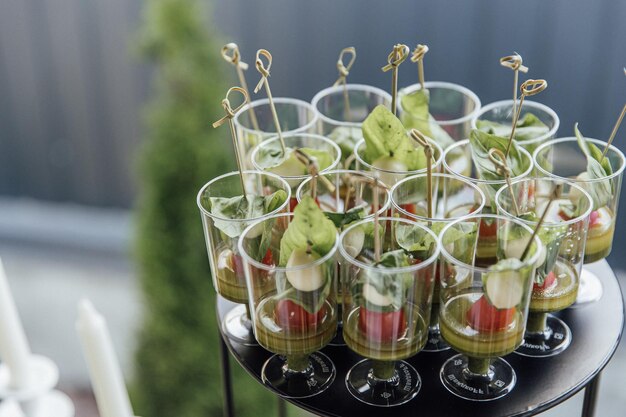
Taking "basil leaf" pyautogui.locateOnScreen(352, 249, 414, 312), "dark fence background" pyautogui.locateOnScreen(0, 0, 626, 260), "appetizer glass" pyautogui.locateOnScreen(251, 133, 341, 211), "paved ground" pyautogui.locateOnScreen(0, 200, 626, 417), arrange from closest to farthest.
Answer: "basil leaf" pyautogui.locateOnScreen(352, 249, 414, 312) < "appetizer glass" pyautogui.locateOnScreen(251, 133, 341, 211) < "dark fence background" pyautogui.locateOnScreen(0, 0, 626, 260) < "paved ground" pyautogui.locateOnScreen(0, 200, 626, 417)

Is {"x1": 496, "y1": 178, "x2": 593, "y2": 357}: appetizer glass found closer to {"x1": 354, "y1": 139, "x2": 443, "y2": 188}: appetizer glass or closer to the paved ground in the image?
{"x1": 354, "y1": 139, "x2": 443, "y2": 188}: appetizer glass

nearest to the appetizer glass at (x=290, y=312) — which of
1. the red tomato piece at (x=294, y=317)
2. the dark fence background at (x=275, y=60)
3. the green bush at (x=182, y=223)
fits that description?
the red tomato piece at (x=294, y=317)

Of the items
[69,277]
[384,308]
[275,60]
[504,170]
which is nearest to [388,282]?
[384,308]

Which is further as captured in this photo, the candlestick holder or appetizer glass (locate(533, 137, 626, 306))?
appetizer glass (locate(533, 137, 626, 306))

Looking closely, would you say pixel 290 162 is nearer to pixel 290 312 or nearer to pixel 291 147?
pixel 291 147

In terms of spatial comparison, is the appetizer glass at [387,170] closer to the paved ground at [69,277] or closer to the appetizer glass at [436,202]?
the appetizer glass at [436,202]

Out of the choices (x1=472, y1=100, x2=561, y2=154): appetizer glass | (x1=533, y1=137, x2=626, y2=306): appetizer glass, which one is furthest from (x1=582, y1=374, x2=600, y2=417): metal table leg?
(x1=472, y1=100, x2=561, y2=154): appetizer glass
